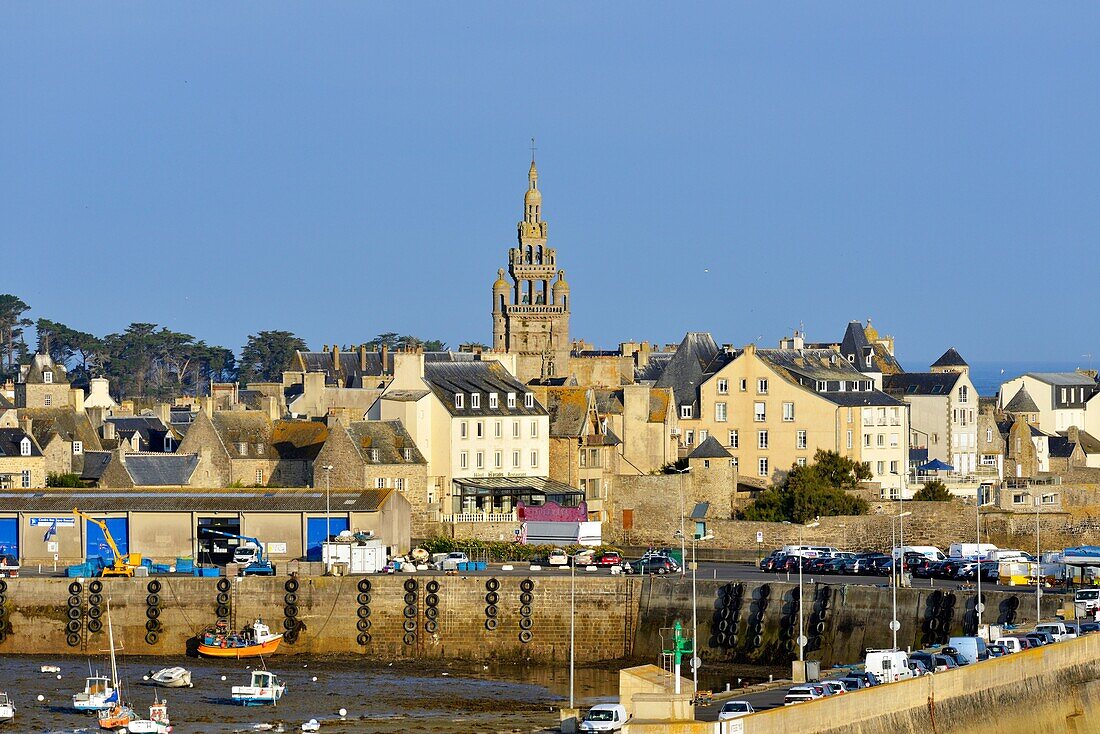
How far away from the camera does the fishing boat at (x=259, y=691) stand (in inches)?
2552

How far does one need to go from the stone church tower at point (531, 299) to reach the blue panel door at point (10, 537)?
65007mm

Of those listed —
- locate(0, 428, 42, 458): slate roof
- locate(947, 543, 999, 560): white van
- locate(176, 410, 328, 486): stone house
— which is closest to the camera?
locate(947, 543, 999, 560): white van

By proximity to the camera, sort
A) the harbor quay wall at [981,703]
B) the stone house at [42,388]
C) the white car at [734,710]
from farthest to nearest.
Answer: the stone house at [42,388] → the harbor quay wall at [981,703] → the white car at [734,710]

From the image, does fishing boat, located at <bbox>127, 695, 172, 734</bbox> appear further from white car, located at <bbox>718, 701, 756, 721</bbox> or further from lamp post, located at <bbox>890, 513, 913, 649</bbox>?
lamp post, located at <bbox>890, 513, 913, 649</bbox>

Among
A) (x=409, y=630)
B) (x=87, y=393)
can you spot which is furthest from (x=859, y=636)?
(x=87, y=393)

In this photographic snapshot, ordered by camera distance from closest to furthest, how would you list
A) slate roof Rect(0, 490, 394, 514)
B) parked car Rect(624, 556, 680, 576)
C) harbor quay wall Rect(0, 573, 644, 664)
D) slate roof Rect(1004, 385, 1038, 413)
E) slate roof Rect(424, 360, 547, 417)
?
harbor quay wall Rect(0, 573, 644, 664), parked car Rect(624, 556, 680, 576), slate roof Rect(0, 490, 394, 514), slate roof Rect(424, 360, 547, 417), slate roof Rect(1004, 385, 1038, 413)

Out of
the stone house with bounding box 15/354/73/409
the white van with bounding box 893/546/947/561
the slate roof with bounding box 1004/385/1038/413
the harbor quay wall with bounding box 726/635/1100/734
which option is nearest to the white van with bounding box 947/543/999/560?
the white van with bounding box 893/546/947/561

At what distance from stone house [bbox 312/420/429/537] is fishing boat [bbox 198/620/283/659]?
1458 cm

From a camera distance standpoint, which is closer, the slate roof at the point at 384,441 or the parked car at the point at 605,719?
the parked car at the point at 605,719

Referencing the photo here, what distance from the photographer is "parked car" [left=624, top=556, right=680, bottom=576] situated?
262ft

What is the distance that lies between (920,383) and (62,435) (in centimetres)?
4057

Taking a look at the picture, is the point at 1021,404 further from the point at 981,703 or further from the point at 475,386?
the point at 981,703

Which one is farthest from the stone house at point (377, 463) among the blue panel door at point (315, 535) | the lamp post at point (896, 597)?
the lamp post at point (896, 597)

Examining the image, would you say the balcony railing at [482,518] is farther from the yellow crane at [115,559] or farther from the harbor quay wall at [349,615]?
the harbor quay wall at [349,615]
